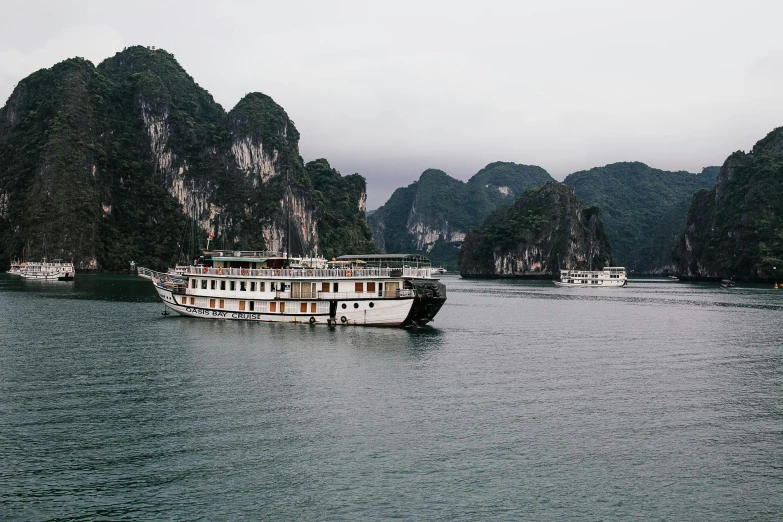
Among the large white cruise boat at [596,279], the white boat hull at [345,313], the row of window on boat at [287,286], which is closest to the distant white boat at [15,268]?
the row of window on boat at [287,286]

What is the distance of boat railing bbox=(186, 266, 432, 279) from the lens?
59.1m

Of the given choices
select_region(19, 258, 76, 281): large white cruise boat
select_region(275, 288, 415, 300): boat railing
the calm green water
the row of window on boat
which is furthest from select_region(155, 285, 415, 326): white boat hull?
select_region(19, 258, 76, 281): large white cruise boat

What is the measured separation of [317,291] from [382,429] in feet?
114

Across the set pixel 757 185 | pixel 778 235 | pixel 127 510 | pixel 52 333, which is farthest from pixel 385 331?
pixel 757 185

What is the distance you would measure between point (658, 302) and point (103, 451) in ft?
323

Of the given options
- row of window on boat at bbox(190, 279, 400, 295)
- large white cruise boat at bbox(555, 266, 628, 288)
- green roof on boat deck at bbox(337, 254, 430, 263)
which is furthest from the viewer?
large white cruise boat at bbox(555, 266, 628, 288)

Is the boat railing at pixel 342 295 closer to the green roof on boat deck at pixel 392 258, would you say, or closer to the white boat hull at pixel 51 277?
the green roof on boat deck at pixel 392 258

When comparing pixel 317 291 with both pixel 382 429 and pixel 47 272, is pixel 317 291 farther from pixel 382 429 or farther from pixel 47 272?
pixel 47 272

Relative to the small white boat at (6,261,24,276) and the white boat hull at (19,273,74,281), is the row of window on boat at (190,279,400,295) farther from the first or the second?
the small white boat at (6,261,24,276)

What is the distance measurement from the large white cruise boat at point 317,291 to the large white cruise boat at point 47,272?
350 feet

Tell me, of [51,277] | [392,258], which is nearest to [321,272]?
[392,258]

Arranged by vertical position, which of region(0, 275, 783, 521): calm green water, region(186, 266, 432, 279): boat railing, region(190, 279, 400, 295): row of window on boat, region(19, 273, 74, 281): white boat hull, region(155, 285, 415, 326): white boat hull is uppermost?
region(186, 266, 432, 279): boat railing

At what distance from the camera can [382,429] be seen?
2703 centimetres

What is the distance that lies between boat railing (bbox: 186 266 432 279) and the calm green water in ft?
27.7
